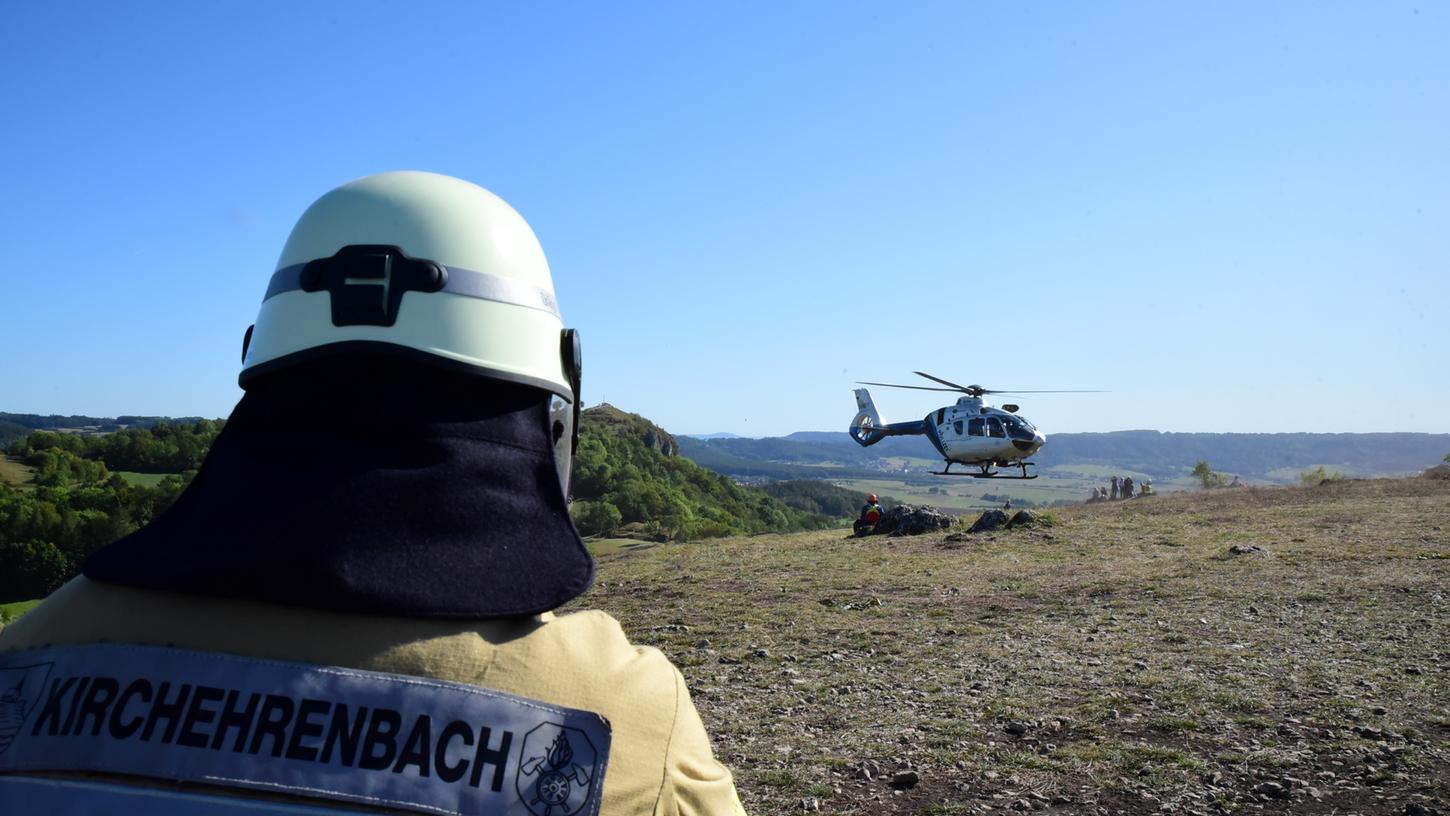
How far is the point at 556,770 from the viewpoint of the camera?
1435 millimetres

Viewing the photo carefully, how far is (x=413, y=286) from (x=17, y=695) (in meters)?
0.97

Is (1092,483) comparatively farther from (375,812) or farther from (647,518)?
(375,812)

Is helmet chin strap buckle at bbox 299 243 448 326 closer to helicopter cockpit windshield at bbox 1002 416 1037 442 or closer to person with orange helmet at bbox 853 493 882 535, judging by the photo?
person with orange helmet at bbox 853 493 882 535

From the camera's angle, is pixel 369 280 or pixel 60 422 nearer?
pixel 369 280

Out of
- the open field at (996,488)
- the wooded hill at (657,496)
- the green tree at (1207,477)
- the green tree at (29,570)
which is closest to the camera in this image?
the green tree at (29,570)

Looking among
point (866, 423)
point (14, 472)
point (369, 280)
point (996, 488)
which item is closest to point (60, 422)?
point (14, 472)

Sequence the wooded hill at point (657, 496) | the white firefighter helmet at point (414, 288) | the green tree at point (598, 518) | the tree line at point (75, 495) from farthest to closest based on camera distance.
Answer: the wooded hill at point (657, 496) < the green tree at point (598, 518) < the tree line at point (75, 495) < the white firefighter helmet at point (414, 288)

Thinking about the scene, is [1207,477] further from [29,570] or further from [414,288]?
[414,288]

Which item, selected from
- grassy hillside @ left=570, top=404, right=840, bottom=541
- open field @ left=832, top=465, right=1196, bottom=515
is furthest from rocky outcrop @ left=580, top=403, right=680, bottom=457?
open field @ left=832, top=465, right=1196, bottom=515

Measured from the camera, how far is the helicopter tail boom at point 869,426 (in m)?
38.7

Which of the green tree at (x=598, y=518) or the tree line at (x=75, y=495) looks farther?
the green tree at (x=598, y=518)

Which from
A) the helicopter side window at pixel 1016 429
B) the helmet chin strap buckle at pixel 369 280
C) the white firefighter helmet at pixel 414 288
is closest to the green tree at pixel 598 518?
the helicopter side window at pixel 1016 429

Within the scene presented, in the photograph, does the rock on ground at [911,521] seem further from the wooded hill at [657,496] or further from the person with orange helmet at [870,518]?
the wooded hill at [657,496]

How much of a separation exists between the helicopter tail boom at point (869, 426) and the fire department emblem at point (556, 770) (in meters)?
37.0
